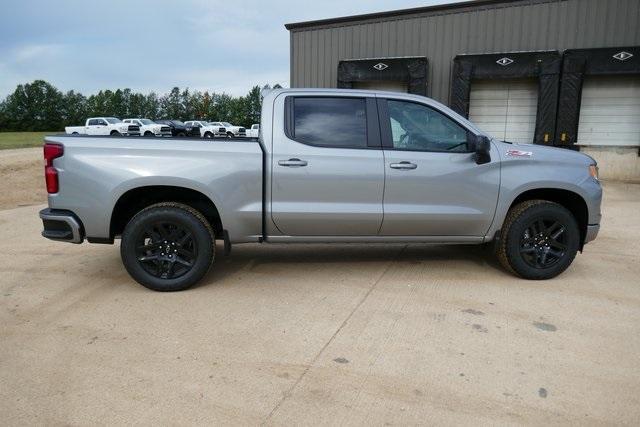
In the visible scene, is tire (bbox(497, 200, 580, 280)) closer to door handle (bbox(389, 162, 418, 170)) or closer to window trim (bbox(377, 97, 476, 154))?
Answer: window trim (bbox(377, 97, 476, 154))

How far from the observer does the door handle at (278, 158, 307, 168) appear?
15.5 feet

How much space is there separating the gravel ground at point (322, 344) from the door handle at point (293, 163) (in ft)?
3.82

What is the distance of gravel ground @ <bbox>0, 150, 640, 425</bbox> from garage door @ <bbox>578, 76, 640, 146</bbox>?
10.2m

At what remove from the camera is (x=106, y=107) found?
9275cm

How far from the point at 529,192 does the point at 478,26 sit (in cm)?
1169

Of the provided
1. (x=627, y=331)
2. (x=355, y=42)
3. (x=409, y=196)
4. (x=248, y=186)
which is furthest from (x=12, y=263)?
(x=355, y=42)

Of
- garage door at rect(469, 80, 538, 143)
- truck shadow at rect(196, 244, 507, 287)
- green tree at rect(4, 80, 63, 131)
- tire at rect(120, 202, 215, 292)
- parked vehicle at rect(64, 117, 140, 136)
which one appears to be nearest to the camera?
tire at rect(120, 202, 215, 292)

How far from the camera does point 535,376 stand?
3225mm

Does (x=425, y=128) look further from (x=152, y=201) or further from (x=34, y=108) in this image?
(x=34, y=108)

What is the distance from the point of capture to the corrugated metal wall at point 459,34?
1400 cm

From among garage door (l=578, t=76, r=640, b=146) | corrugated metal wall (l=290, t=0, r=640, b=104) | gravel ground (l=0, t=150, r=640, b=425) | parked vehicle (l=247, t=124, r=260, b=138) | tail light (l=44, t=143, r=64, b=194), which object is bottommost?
gravel ground (l=0, t=150, r=640, b=425)

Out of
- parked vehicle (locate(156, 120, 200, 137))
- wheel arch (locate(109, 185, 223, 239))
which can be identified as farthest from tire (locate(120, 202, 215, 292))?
parked vehicle (locate(156, 120, 200, 137))

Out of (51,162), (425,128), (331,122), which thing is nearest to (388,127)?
(425,128)

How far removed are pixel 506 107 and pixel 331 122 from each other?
1225cm
